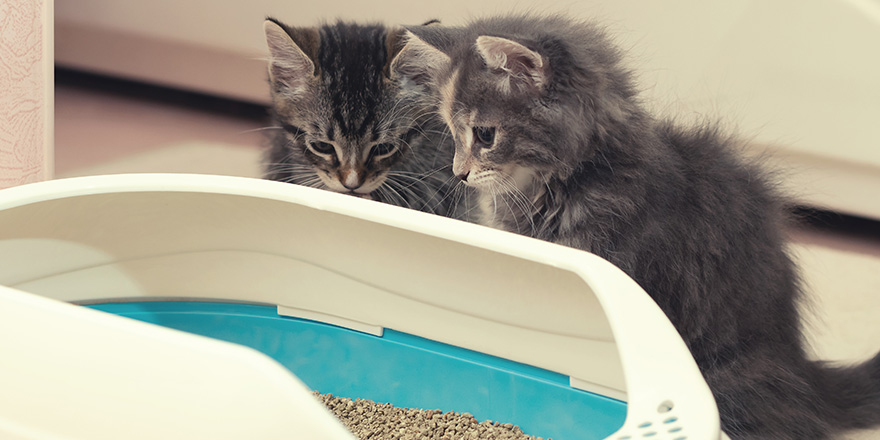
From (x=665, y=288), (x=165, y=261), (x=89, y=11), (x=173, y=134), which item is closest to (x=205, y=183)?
(x=165, y=261)

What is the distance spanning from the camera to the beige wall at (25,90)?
1368 millimetres

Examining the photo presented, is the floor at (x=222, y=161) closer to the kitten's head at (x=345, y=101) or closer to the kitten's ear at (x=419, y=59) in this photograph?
the kitten's head at (x=345, y=101)

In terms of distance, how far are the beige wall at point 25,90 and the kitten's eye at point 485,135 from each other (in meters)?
0.91

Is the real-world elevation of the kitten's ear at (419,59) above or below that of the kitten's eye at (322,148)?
above

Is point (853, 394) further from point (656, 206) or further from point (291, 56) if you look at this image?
point (291, 56)

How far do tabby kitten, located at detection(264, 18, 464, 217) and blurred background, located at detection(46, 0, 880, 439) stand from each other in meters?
0.49

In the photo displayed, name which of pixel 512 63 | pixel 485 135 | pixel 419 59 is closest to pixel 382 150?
pixel 419 59

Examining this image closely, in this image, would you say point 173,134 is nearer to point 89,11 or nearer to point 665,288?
point 89,11

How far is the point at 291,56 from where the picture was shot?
1.32 metres

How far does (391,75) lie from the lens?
1333 millimetres

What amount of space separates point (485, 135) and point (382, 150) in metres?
0.30

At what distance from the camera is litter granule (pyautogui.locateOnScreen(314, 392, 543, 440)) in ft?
3.43

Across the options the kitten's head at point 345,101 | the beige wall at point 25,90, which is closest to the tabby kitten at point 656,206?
the kitten's head at point 345,101

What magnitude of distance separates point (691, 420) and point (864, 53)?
1366mm
